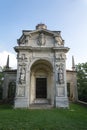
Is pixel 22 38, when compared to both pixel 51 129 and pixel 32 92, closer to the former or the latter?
pixel 32 92

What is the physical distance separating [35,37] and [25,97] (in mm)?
6898

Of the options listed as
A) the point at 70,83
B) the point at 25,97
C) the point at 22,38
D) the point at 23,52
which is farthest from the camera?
the point at 70,83

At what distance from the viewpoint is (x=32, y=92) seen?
20.0 metres

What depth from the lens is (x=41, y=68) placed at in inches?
824

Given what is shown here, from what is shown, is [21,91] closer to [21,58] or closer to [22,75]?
[22,75]

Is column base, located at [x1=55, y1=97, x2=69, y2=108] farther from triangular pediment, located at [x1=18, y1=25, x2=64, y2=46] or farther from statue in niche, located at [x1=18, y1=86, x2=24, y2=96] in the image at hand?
triangular pediment, located at [x1=18, y1=25, x2=64, y2=46]

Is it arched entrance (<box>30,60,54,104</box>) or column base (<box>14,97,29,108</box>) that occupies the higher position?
arched entrance (<box>30,60,54,104</box>)

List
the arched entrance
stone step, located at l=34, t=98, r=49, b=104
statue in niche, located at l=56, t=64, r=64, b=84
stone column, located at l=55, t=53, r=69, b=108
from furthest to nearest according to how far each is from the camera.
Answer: the arched entrance, stone step, located at l=34, t=98, r=49, b=104, statue in niche, located at l=56, t=64, r=64, b=84, stone column, located at l=55, t=53, r=69, b=108

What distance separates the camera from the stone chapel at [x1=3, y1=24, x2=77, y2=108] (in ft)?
54.3

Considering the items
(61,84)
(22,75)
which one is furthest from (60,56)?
(22,75)

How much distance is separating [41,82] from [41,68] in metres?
1.81

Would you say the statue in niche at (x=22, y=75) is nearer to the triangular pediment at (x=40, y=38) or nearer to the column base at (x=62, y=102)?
the triangular pediment at (x=40, y=38)

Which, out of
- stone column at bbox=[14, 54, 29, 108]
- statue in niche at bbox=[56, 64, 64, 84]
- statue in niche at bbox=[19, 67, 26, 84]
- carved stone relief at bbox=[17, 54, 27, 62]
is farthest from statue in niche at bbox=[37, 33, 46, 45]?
statue in niche at bbox=[19, 67, 26, 84]

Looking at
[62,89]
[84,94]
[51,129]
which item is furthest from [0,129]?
[84,94]
